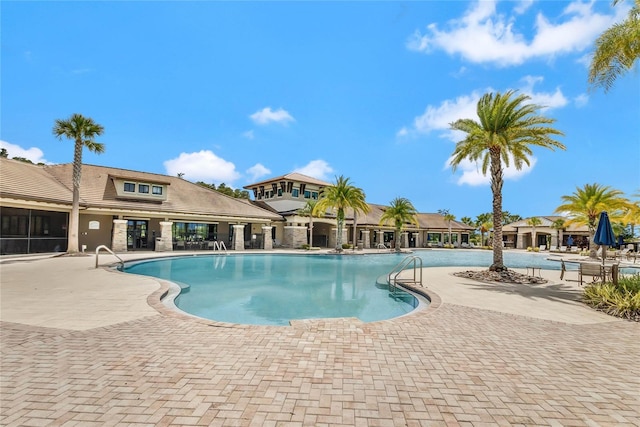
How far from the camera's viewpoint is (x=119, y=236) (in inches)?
971

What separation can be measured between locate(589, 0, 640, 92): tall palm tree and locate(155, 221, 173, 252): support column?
28161mm

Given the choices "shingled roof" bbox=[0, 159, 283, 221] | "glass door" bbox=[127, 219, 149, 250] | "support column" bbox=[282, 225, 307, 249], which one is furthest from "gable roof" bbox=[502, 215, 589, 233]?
"glass door" bbox=[127, 219, 149, 250]

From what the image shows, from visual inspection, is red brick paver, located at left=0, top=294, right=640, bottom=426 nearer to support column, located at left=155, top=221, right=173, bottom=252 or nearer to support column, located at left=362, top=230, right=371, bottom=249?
support column, located at left=155, top=221, right=173, bottom=252

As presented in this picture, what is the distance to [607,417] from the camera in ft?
10.7

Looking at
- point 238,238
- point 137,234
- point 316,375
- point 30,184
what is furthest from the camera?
point 238,238

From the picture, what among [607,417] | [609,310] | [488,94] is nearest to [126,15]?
[488,94]

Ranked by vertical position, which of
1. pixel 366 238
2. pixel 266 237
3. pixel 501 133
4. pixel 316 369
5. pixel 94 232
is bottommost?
pixel 316 369

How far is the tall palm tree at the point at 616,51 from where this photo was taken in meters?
9.63

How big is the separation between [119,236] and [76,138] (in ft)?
25.1

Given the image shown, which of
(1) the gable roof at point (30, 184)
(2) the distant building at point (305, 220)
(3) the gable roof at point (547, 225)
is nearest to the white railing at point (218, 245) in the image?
(2) the distant building at point (305, 220)

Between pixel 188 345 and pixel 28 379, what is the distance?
1.87 m

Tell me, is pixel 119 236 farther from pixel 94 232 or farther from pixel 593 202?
pixel 593 202

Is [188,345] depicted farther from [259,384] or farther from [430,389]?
[430,389]

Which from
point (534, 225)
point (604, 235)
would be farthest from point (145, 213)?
point (534, 225)
